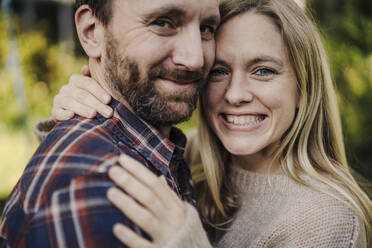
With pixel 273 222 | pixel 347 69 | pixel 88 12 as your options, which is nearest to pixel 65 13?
pixel 347 69

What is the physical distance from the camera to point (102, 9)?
5.35ft

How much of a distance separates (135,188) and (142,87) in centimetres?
56

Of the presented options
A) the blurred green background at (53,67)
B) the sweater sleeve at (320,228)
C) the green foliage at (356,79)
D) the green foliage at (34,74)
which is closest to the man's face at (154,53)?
the sweater sleeve at (320,228)

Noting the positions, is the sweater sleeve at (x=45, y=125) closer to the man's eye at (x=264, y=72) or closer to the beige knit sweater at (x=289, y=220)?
the beige knit sweater at (x=289, y=220)

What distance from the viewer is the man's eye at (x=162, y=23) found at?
160 cm

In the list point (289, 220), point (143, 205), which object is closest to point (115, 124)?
point (143, 205)

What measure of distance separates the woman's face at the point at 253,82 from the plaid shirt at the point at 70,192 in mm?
806

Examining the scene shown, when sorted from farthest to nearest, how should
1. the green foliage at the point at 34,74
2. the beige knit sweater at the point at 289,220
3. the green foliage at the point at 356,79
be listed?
the green foliage at the point at 34,74
the green foliage at the point at 356,79
the beige knit sweater at the point at 289,220

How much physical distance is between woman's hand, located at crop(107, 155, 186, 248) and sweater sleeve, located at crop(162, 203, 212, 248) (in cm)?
2

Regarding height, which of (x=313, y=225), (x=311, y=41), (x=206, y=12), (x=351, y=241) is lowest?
(x=351, y=241)

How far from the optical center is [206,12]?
172 cm

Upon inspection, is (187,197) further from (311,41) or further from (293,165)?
(311,41)

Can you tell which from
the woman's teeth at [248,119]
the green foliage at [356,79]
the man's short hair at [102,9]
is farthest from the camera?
the green foliage at [356,79]

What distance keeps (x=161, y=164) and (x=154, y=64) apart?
0.46 meters
